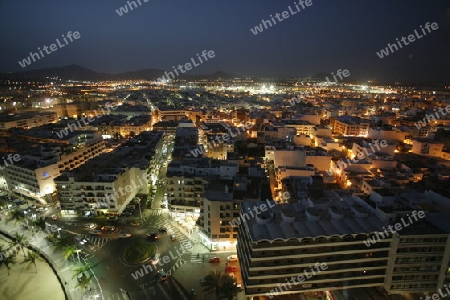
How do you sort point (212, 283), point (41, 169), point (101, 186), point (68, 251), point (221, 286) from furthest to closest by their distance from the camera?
point (41, 169), point (101, 186), point (68, 251), point (212, 283), point (221, 286)

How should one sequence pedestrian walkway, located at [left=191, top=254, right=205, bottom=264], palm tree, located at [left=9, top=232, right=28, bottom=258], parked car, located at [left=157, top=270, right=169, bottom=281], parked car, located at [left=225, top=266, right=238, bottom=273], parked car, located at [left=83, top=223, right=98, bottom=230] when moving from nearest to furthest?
parked car, located at [left=157, top=270, right=169, bottom=281], parked car, located at [left=225, top=266, right=238, bottom=273], pedestrian walkway, located at [left=191, top=254, right=205, bottom=264], palm tree, located at [left=9, top=232, right=28, bottom=258], parked car, located at [left=83, top=223, right=98, bottom=230]

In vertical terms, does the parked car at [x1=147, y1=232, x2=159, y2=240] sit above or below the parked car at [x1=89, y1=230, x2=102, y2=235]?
below

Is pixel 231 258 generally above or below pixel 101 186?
below

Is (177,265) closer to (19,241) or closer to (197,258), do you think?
(197,258)

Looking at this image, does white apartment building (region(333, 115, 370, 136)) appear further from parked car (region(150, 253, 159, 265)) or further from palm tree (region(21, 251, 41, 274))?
palm tree (region(21, 251, 41, 274))

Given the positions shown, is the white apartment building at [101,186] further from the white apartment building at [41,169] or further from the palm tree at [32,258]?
the palm tree at [32,258]

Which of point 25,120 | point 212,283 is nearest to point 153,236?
point 212,283

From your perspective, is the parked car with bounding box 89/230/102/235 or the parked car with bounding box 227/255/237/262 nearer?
the parked car with bounding box 227/255/237/262

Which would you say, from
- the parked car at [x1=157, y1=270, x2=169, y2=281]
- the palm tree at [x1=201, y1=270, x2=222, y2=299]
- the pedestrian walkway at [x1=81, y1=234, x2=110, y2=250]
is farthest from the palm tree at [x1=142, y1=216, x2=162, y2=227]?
the palm tree at [x1=201, y1=270, x2=222, y2=299]

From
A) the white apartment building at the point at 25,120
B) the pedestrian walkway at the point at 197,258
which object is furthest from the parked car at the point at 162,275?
the white apartment building at the point at 25,120
